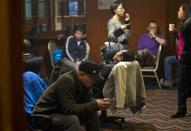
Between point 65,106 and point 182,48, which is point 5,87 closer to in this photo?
point 65,106

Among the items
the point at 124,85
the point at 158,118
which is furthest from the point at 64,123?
the point at 158,118

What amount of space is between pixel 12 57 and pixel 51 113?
2408mm

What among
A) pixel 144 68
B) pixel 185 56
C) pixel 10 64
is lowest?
pixel 144 68

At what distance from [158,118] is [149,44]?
2.43 meters

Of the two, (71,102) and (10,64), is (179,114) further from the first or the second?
(10,64)

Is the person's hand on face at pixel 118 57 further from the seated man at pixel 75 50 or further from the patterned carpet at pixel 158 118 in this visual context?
the seated man at pixel 75 50

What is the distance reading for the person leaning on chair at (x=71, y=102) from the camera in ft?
9.72

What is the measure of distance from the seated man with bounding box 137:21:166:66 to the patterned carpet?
0.91 m

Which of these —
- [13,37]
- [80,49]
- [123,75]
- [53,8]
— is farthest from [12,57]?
[53,8]

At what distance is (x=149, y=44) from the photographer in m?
7.10

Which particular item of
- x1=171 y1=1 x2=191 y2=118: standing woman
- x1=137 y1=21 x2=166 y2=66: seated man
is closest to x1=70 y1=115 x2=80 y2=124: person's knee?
x1=171 y1=1 x2=191 y2=118: standing woman

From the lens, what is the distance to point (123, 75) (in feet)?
13.1

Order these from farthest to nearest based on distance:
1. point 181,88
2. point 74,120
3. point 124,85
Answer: point 181,88 → point 124,85 → point 74,120

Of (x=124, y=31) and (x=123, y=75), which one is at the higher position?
(x=124, y=31)
